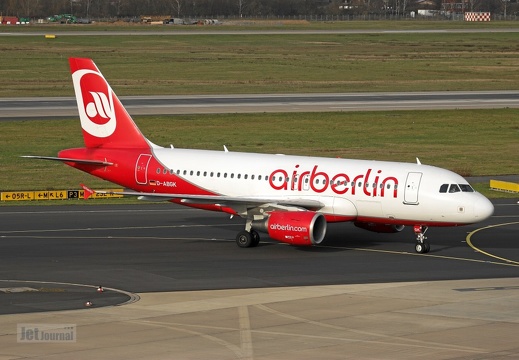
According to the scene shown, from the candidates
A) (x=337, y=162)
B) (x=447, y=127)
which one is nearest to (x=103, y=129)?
(x=337, y=162)

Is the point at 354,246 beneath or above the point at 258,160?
beneath

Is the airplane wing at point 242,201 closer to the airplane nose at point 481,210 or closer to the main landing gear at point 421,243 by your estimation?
the main landing gear at point 421,243

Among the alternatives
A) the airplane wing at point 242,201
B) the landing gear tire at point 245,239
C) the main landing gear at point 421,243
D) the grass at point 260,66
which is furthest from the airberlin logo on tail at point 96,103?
the grass at point 260,66

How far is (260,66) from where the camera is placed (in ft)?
516

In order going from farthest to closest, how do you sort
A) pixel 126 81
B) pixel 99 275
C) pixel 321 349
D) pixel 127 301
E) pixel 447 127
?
1. pixel 126 81
2. pixel 447 127
3. pixel 99 275
4. pixel 127 301
5. pixel 321 349

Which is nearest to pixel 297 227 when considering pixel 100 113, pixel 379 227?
pixel 379 227

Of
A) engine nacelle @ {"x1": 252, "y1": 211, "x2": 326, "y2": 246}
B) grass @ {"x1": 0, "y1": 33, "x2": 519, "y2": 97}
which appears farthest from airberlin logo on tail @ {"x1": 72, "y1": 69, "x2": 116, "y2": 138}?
grass @ {"x1": 0, "y1": 33, "x2": 519, "y2": 97}

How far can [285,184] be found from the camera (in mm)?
52188

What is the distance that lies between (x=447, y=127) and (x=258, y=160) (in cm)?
5156

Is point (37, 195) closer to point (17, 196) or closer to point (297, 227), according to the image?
point (17, 196)

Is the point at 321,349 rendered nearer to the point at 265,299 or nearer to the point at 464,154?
the point at 265,299

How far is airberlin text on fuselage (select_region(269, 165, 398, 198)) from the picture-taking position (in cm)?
5019

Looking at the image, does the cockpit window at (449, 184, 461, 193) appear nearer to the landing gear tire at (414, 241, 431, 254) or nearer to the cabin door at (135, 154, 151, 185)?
the landing gear tire at (414, 241, 431, 254)

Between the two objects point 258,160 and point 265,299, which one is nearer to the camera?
point 265,299
